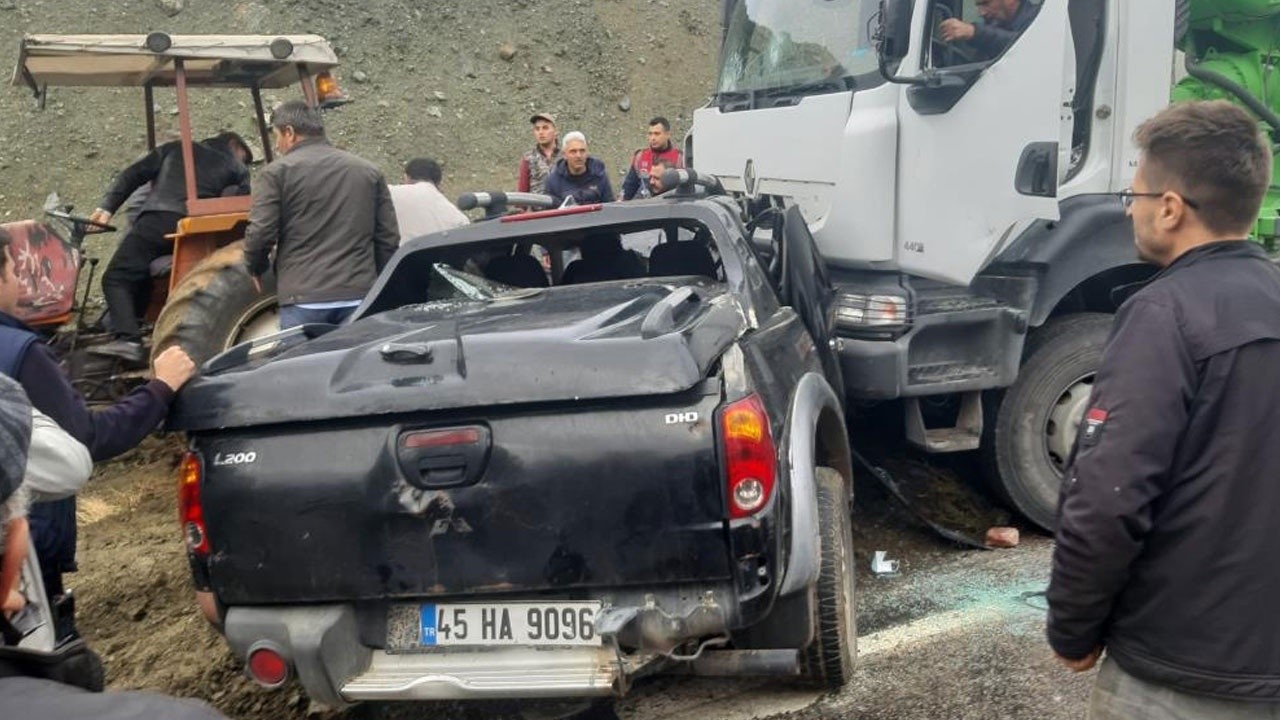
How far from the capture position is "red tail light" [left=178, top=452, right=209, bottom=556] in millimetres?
3254

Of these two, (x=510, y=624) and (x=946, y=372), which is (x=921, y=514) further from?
(x=510, y=624)

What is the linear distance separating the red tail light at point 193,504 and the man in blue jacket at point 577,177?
17.3 feet

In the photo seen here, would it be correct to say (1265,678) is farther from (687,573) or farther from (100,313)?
(100,313)

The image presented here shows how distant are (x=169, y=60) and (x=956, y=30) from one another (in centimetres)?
471

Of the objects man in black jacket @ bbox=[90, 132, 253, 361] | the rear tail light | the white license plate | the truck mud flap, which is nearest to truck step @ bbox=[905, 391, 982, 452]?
the truck mud flap

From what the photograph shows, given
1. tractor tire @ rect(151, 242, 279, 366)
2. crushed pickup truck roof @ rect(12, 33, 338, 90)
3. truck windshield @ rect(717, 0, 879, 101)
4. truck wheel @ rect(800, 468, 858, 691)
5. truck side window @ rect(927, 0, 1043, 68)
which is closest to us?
truck wheel @ rect(800, 468, 858, 691)

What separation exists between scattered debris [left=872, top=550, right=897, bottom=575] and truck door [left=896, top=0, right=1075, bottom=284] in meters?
1.35

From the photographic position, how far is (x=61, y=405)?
3.07 m

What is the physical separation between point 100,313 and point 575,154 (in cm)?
356

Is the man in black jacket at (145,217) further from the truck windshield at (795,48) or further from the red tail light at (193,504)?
the red tail light at (193,504)

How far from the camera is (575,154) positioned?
8.32m

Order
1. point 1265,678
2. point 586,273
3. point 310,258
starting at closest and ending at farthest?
point 1265,678 → point 586,273 → point 310,258

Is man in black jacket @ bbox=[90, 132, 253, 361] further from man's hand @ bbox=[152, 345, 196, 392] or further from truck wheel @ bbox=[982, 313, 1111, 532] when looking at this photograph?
truck wheel @ bbox=[982, 313, 1111, 532]

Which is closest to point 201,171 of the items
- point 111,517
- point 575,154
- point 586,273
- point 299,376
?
point 111,517
